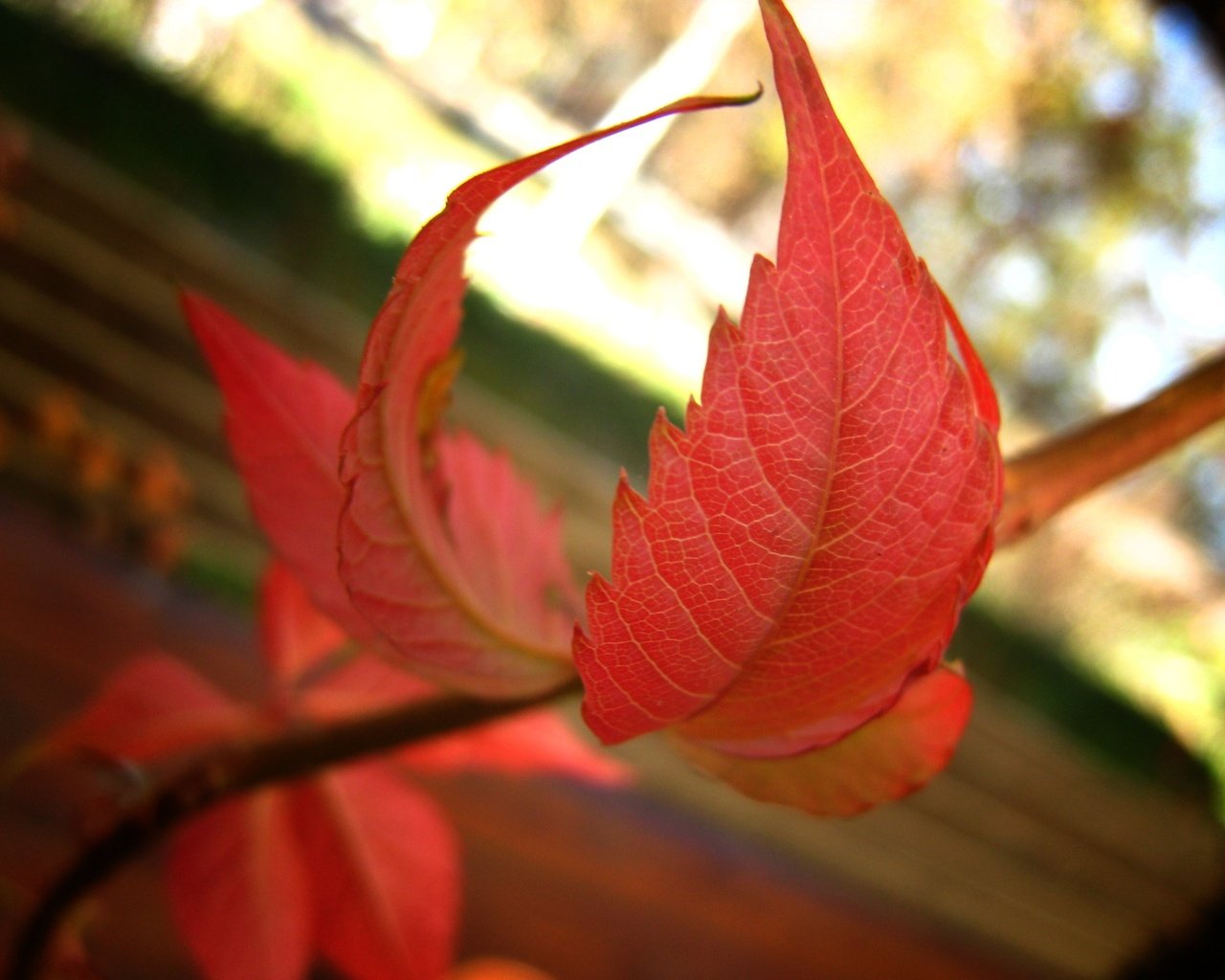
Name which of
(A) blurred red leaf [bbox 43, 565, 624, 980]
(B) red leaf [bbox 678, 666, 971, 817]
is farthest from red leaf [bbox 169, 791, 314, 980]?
(B) red leaf [bbox 678, 666, 971, 817]

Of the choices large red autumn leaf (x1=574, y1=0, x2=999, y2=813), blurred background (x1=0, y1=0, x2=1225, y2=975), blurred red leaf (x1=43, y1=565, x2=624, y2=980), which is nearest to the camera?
large red autumn leaf (x1=574, y1=0, x2=999, y2=813)

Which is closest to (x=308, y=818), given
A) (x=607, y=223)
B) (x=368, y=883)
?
(x=368, y=883)

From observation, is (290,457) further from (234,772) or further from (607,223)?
(607,223)

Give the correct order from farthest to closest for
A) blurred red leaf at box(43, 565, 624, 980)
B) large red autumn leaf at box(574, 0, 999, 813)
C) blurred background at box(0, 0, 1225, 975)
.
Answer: blurred background at box(0, 0, 1225, 975)
blurred red leaf at box(43, 565, 624, 980)
large red autumn leaf at box(574, 0, 999, 813)

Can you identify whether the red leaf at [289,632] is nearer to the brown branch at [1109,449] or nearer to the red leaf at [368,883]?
the red leaf at [368,883]

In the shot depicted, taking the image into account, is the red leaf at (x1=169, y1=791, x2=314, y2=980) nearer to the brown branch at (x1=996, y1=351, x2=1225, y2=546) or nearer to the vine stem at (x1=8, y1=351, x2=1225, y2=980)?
the vine stem at (x1=8, y1=351, x2=1225, y2=980)

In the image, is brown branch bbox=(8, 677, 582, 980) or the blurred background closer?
brown branch bbox=(8, 677, 582, 980)
